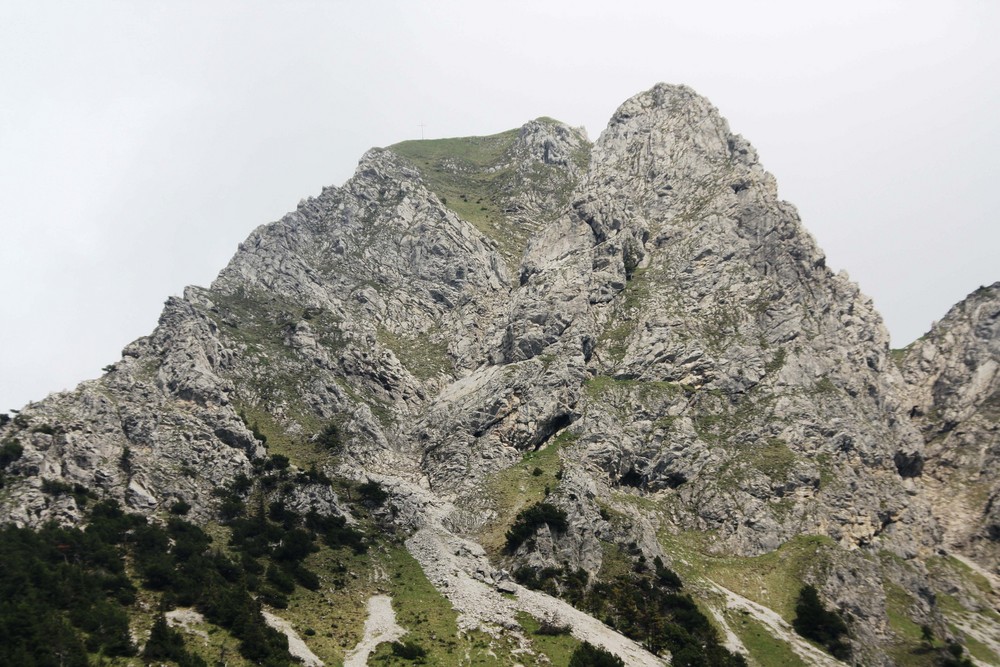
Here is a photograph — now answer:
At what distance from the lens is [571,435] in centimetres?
13475

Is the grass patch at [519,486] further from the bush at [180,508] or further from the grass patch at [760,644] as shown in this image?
the bush at [180,508]

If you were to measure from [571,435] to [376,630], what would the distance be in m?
61.5

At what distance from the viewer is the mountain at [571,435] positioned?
96938 mm

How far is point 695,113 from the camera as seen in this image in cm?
19912

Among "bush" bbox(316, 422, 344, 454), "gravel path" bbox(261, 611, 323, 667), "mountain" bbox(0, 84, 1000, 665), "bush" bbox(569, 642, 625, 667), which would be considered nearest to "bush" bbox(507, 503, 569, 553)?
"mountain" bbox(0, 84, 1000, 665)

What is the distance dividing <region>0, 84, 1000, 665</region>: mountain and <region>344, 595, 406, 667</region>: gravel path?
1.36 m

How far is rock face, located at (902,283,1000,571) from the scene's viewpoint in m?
136

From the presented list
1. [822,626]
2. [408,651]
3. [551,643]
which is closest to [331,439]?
[408,651]

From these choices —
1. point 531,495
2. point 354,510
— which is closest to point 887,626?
point 531,495

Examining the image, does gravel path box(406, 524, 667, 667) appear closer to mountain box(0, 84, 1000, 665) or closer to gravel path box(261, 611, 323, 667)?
mountain box(0, 84, 1000, 665)

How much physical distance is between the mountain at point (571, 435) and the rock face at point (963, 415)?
57 centimetres

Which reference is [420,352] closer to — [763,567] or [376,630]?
[376,630]

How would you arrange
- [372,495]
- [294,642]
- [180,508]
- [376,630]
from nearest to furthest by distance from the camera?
→ [294,642], [376,630], [180,508], [372,495]

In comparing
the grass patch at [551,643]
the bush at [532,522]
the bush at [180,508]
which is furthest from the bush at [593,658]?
the bush at [180,508]
